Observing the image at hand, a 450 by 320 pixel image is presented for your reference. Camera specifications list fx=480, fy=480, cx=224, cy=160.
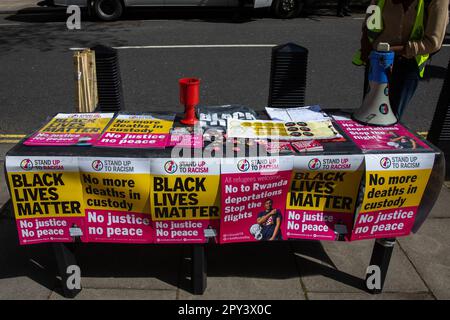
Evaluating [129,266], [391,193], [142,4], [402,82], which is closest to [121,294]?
[129,266]

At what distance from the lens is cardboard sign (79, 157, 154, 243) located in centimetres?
275

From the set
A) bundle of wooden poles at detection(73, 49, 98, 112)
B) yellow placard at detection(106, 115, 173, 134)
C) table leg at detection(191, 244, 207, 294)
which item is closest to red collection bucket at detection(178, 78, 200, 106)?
yellow placard at detection(106, 115, 173, 134)

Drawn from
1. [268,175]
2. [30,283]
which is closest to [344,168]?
[268,175]

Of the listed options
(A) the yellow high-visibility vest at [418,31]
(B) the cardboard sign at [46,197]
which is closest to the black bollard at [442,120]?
(A) the yellow high-visibility vest at [418,31]

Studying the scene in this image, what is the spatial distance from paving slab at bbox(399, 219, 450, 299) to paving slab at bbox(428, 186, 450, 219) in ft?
0.27

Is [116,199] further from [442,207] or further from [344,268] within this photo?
[442,207]

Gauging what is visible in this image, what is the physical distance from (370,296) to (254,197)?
111cm

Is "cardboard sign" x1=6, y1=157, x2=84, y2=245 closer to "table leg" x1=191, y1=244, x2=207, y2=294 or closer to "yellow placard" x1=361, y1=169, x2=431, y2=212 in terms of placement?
"table leg" x1=191, y1=244, x2=207, y2=294

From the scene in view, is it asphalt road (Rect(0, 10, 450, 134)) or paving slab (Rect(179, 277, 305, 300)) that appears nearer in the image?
paving slab (Rect(179, 277, 305, 300))

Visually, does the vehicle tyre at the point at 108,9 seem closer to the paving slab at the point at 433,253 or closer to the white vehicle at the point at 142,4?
the white vehicle at the point at 142,4

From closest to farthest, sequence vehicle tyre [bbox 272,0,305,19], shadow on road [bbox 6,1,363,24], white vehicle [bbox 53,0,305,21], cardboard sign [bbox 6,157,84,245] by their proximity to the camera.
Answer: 1. cardboard sign [bbox 6,157,84,245]
2. white vehicle [bbox 53,0,305,21]
3. vehicle tyre [bbox 272,0,305,19]
4. shadow on road [bbox 6,1,363,24]

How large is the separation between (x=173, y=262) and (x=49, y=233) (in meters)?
0.97

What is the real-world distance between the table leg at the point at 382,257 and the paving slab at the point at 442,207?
1.19 meters

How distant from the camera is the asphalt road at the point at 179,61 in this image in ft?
23.0
